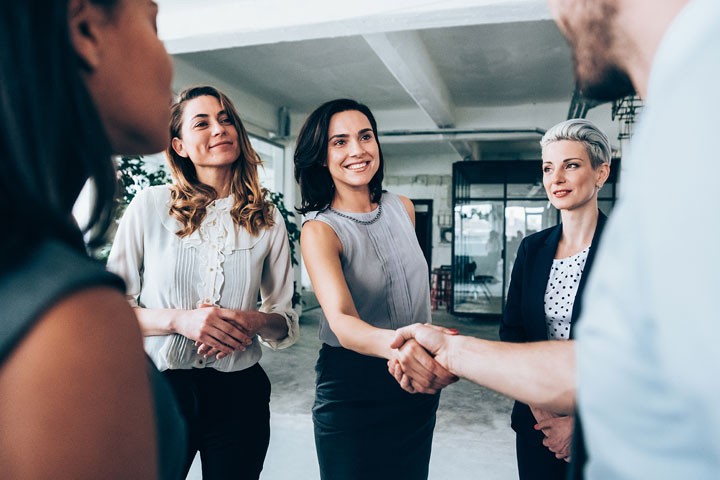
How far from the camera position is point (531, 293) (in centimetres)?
194

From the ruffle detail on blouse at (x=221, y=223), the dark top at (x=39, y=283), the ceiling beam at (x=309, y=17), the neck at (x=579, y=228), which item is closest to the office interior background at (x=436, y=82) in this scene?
the ceiling beam at (x=309, y=17)

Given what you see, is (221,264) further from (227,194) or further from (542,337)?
(542,337)

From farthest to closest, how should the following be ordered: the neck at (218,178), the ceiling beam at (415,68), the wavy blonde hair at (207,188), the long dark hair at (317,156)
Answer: the ceiling beam at (415,68) → the long dark hair at (317,156) → the neck at (218,178) → the wavy blonde hair at (207,188)

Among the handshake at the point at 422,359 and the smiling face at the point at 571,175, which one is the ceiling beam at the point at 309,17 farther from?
the handshake at the point at 422,359

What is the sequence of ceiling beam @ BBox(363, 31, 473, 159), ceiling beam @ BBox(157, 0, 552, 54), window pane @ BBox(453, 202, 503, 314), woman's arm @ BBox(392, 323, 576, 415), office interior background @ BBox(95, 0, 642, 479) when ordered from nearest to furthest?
woman's arm @ BBox(392, 323, 576, 415), ceiling beam @ BBox(157, 0, 552, 54), office interior background @ BBox(95, 0, 642, 479), ceiling beam @ BBox(363, 31, 473, 159), window pane @ BBox(453, 202, 503, 314)

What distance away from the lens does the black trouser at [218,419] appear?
64.7 inches

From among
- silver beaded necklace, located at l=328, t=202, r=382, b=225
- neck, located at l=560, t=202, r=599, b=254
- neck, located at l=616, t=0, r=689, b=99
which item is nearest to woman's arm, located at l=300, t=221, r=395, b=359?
silver beaded necklace, located at l=328, t=202, r=382, b=225

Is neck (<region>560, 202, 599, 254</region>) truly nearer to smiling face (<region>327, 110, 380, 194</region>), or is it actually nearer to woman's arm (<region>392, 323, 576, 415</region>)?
woman's arm (<region>392, 323, 576, 415</region>)

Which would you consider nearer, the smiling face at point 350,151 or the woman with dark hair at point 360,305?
the woman with dark hair at point 360,305

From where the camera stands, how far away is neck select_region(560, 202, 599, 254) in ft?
6.35

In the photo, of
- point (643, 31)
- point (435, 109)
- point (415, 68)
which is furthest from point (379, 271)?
point (435, 109)

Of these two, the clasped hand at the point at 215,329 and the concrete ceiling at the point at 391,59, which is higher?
the concrete ceiling at the point at 391,59

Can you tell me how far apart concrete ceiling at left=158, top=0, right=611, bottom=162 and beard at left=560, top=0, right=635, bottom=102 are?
3.07 metres

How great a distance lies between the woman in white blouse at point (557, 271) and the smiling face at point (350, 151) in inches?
28.7
